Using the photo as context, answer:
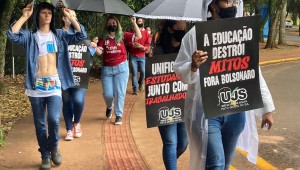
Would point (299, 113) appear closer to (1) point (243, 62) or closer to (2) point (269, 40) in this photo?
(1) point (243, 62)

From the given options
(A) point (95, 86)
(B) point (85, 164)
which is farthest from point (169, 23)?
(A) point (95, 86)

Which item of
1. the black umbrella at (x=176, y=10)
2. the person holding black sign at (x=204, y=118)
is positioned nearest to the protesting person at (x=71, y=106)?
the black umbrella at (x=176, y=10)

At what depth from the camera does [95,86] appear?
11203mm

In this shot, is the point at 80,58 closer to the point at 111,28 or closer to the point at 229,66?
the point at 111,28

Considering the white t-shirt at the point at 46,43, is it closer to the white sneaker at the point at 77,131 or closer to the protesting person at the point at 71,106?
the protesting person at the point at 71,106

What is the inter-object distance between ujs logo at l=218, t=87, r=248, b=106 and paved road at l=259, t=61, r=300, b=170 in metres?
2.11

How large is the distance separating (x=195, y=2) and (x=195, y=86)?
1.71m

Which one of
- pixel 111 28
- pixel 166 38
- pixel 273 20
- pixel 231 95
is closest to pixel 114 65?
pixel 111 28

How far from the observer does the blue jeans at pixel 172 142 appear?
433 centimetres

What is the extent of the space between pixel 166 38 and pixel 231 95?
1043 mm

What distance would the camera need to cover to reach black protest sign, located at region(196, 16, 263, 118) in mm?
3439

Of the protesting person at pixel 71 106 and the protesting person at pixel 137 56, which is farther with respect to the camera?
the protesting person at pixel 137 56

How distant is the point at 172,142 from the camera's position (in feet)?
14.2

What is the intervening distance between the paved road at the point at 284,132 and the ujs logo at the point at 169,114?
5.37 ft
